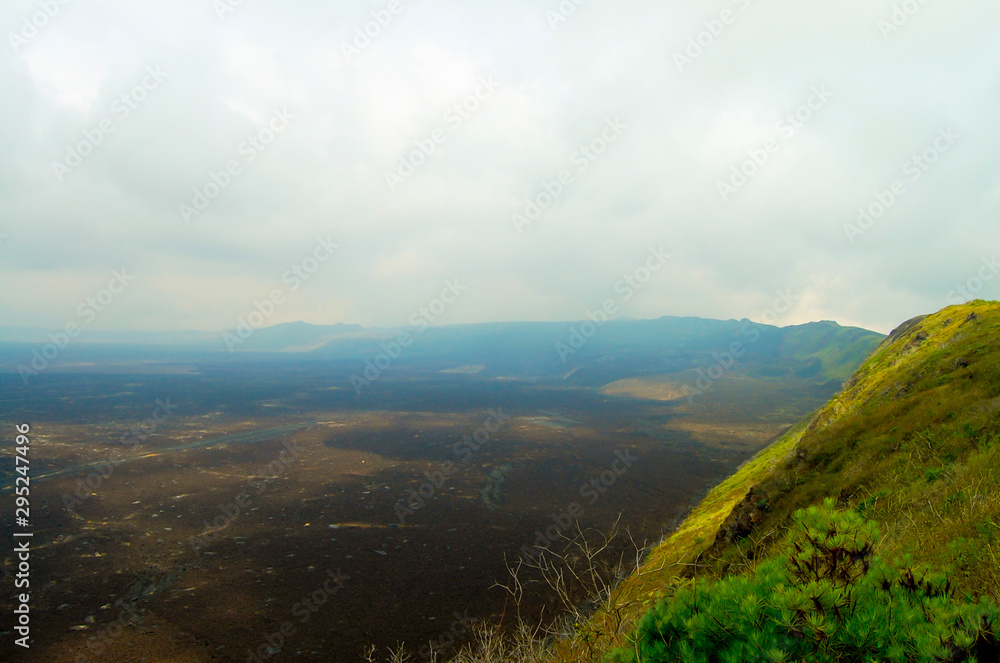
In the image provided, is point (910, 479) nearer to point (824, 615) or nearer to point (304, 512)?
point (824, 615)

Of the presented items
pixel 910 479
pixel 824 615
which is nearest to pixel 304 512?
pixel 910 479

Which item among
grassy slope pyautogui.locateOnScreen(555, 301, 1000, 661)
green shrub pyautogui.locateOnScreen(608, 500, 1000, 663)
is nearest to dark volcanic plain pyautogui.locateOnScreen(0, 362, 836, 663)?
grassy slope pyautogui.locateOnScreen(555, 301, 1000, 661)

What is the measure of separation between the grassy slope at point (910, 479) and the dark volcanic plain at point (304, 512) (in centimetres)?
729

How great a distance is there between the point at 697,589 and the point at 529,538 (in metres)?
29.1

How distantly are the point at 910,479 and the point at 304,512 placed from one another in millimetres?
36063

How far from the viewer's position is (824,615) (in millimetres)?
3150

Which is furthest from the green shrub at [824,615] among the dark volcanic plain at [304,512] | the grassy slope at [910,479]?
the dark volcanic plain at [304,512]

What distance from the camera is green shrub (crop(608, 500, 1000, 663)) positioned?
283 centimetres

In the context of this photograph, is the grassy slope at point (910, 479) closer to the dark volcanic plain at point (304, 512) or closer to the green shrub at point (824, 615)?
the green shrub at point (824, 615)

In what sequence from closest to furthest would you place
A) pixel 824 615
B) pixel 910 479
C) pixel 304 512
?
1. pixel 824 615
2. pixel 910 479
3. pixel 304 512

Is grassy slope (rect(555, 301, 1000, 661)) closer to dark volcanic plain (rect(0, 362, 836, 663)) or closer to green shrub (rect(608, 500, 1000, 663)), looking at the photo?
green shrub (rect(608, 500, 1000, 663))

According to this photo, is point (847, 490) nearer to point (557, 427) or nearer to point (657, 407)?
point (557, 427)

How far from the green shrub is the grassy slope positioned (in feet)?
3.82

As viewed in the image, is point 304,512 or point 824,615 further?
point 304,512
